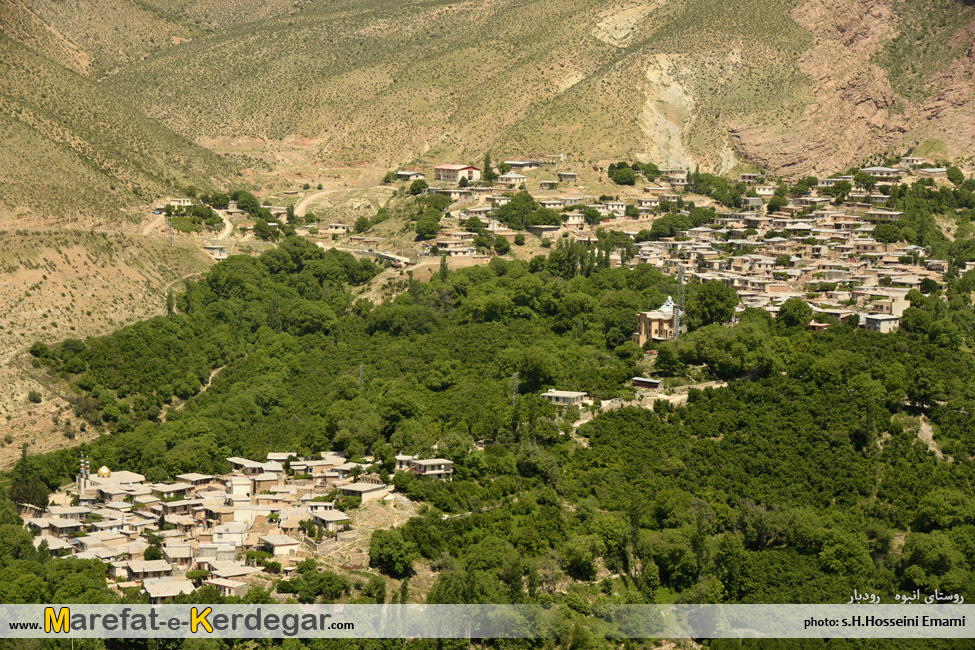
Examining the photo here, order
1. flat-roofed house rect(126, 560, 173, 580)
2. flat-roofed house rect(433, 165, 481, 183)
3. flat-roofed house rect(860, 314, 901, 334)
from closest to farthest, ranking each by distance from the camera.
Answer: flat-roofed house rect(126, 560, 173, 580)
flat-roofed house rect(860, 314, 901, 334)
flat-roofed house rect(433, 165, 481, 183)

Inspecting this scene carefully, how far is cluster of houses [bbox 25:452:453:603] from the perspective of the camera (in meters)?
47.4

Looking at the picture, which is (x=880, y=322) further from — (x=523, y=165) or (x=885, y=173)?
(x=523, y=165)

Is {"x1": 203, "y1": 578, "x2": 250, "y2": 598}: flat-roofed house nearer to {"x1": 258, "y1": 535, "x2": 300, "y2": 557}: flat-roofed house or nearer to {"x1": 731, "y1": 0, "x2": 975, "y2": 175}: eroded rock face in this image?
{"x1": 258, "y1": 535, "x2": 300, "y2": 557}: flat-roofed house

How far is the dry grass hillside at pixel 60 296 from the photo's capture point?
61656 millimetres

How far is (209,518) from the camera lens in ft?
172

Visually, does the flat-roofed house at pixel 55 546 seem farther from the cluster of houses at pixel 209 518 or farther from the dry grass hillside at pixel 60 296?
the dry grass hillside at pixel 60 296

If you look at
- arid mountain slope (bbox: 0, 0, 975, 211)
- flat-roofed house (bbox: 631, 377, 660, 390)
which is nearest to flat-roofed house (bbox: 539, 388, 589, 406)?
flat-roofed house (bbox: 631, 377, 660, 390)

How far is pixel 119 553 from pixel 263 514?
230 inches

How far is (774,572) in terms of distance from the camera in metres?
49.3

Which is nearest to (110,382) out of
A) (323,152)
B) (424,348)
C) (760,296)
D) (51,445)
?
(51,445)

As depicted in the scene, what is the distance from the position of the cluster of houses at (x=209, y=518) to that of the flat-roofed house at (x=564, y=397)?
7392mm

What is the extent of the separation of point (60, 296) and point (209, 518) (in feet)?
77.2

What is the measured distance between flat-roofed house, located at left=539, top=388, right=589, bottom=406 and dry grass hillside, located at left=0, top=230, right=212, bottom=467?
21240 mm

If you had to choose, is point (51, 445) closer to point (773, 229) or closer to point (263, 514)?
point (263, 514)
